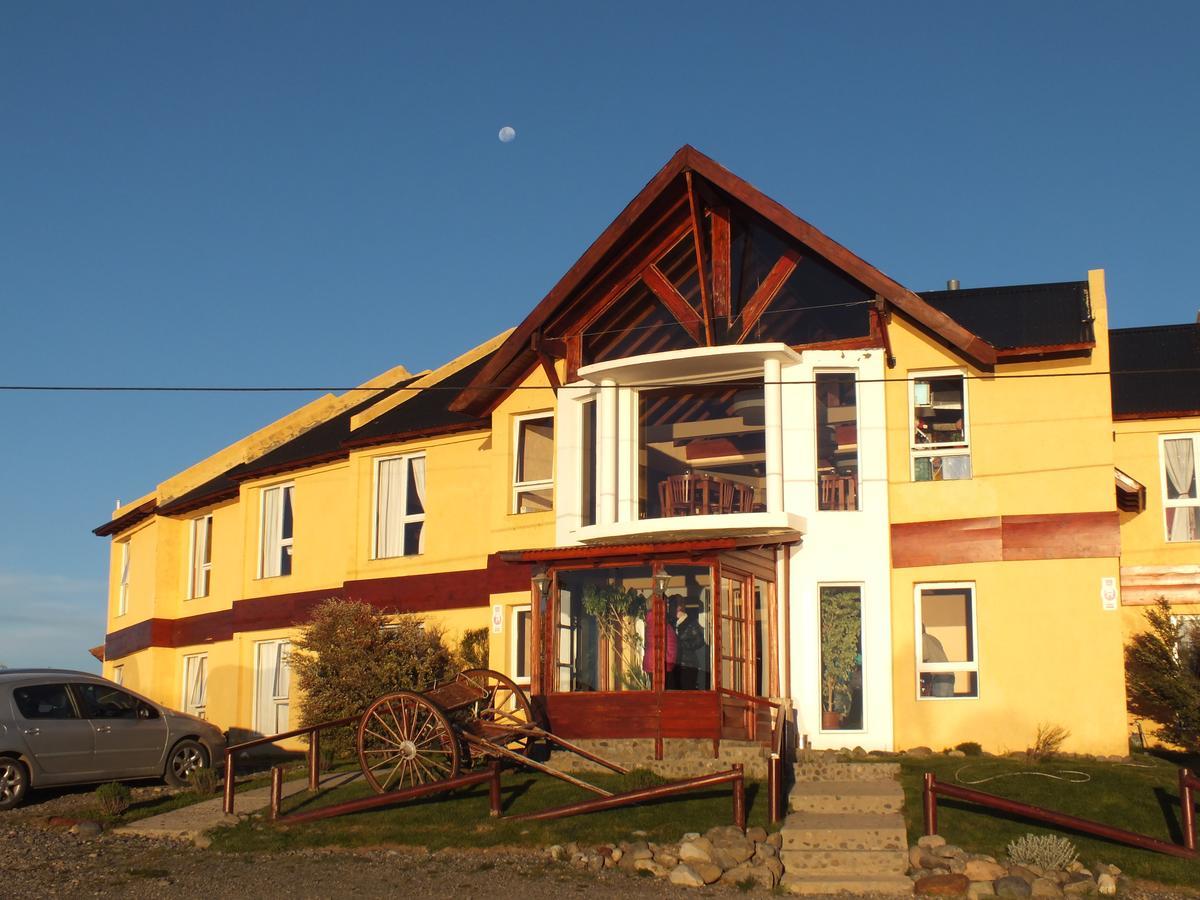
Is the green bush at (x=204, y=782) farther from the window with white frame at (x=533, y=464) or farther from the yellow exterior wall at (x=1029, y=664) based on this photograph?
the yellow exterior wall at (x=1029, y=664)

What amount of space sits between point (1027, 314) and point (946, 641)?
494 centimetres

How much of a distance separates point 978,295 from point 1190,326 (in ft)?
23.3

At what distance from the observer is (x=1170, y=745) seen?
21.7m

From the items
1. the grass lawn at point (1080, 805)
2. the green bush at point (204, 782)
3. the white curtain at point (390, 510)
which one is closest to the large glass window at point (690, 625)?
the grass lawn at point (1080, 805)

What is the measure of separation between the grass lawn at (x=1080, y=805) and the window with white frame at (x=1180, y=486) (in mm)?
6279

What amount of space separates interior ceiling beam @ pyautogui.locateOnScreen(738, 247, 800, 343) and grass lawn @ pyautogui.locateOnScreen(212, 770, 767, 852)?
Answer: 23.7 feet

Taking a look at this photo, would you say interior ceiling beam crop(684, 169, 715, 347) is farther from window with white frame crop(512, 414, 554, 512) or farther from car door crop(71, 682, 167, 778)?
car door crop(71, 682, 167, 778)

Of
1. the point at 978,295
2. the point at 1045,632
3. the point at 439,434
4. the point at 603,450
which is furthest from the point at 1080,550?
the point at 439,434

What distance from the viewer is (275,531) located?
28812mm

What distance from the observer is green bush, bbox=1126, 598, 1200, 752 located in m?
21.2

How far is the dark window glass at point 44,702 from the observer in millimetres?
18469

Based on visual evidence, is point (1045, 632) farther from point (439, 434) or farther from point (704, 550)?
point (439, 434)

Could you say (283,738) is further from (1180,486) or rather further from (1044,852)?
(1180,486)

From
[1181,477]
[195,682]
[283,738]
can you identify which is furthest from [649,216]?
[195,682]
